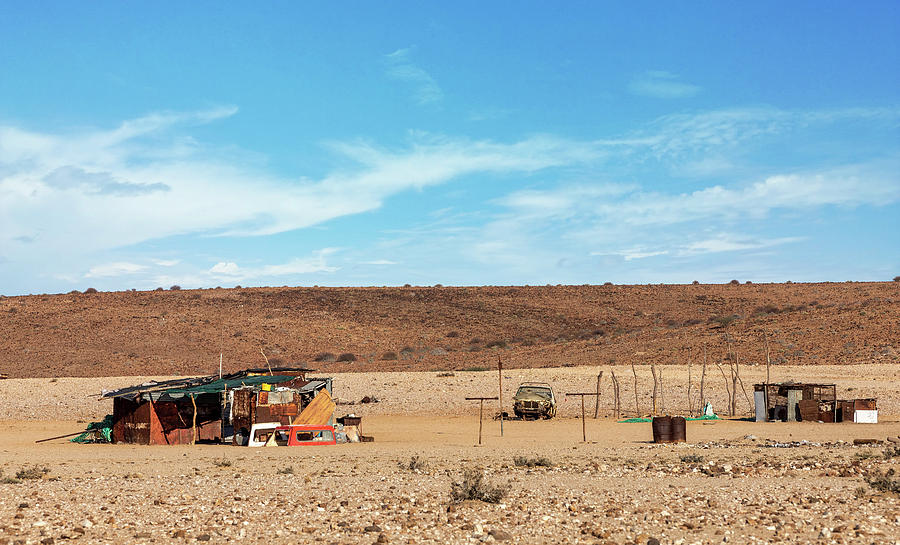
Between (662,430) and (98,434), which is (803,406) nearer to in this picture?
(662,430)

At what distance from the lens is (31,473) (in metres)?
18.7

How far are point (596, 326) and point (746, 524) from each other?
67.0m

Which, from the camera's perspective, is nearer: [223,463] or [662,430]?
A: [223,463]

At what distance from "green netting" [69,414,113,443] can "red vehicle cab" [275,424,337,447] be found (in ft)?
19.4

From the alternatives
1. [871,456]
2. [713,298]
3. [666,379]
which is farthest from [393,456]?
[713,298]

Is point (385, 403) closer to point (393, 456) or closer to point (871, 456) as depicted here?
point (393, 456)

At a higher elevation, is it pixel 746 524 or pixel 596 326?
pixel 596 326

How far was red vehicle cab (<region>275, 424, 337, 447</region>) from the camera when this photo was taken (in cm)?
2616

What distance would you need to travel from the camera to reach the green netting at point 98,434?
2830cm

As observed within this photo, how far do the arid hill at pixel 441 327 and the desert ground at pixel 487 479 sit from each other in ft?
86.1

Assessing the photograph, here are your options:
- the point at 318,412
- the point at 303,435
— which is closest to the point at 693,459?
the point at 303,435

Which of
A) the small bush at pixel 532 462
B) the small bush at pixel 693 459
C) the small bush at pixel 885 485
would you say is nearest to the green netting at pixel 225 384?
the small bush at pixel 532 462

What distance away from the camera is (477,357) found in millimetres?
64375

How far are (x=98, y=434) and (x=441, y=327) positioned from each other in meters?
53.4
